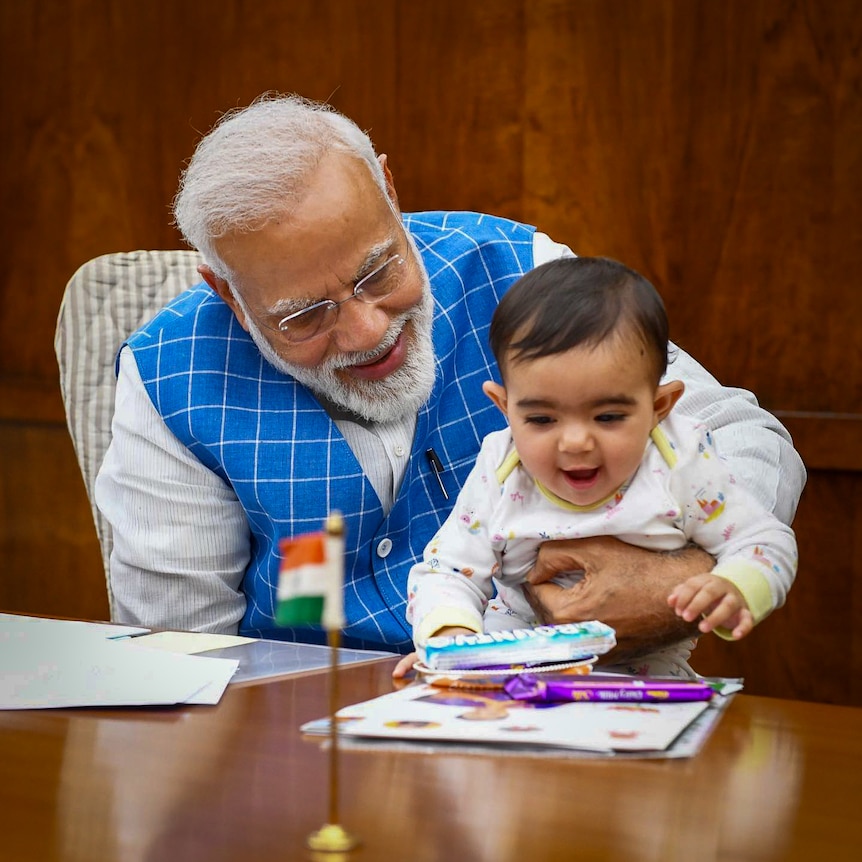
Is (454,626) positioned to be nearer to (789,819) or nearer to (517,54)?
(789,819)

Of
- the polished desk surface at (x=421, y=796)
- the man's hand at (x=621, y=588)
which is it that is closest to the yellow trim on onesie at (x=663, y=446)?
the man's hand at (x=621, y=588)

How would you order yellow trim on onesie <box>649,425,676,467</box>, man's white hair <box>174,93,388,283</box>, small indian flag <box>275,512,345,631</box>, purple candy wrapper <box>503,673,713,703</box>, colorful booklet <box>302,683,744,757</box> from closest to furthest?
small indian flag <box>275,512,345,631</box>
colorful booklet <box>302,683,744,757</box>
purple candy wrapper <box>503,673,713,703</box>
yellow trim on onesie <box>649,425,676,467</box>
man's white hair <box>174,93,388,283</box>

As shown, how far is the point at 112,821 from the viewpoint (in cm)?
98

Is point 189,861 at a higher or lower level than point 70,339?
lower

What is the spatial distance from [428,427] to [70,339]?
0.83 meters

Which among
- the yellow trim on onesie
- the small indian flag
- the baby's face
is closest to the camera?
the small indian flag

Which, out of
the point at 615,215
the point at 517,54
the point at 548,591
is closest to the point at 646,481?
the point at 548,591

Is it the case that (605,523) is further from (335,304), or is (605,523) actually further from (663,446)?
(335,304)

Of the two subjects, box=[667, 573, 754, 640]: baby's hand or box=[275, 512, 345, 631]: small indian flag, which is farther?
box=[667, 573, 754, 640]: baby's hand

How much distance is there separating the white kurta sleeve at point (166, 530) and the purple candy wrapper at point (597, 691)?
1013 millimetres

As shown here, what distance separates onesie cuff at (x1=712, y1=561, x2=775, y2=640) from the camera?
4.65 ft

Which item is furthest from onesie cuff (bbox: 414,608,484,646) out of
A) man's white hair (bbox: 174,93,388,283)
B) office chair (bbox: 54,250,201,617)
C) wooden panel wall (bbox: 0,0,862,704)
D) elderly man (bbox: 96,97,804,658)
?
wooden panel wall (bbox: 0,0,862,704)

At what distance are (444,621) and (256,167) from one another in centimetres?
86

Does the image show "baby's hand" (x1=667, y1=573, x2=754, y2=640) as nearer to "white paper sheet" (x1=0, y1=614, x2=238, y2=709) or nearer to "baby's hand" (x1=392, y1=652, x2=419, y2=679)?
"baby's hand" (x1=392, y1=652, x2=419, y2=679)
